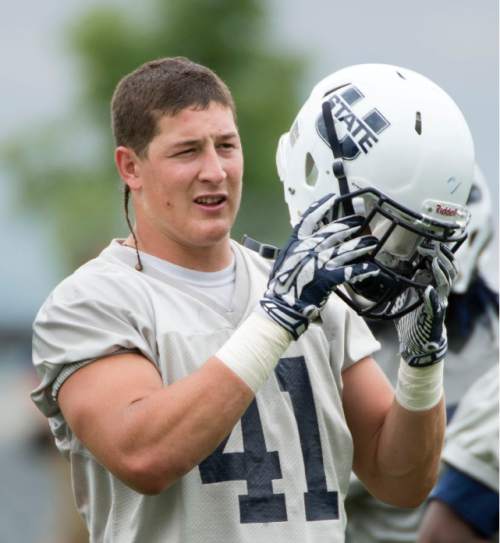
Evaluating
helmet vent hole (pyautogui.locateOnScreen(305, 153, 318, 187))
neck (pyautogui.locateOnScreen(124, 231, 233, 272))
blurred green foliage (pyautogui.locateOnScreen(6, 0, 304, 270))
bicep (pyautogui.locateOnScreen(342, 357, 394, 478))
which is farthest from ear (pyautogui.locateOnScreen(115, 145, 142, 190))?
blurred green foliage (pyautogui.locateOnScreen(6, 0, 304, 270))

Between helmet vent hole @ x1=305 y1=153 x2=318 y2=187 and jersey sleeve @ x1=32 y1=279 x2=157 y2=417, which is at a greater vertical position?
helmet vent hole @ x1=305 y1=153 x2=318 y2=187

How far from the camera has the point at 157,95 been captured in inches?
166

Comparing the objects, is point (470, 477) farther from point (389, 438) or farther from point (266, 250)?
point (266, 250)

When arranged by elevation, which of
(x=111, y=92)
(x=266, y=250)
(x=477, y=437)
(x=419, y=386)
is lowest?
(x=111, y=92)

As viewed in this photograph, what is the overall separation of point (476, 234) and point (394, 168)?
2.65m

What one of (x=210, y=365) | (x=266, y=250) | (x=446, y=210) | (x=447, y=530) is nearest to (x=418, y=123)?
(x=446, y=210)

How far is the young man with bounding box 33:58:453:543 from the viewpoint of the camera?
378cm

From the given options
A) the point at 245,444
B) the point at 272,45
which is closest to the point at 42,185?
the point at 272,45

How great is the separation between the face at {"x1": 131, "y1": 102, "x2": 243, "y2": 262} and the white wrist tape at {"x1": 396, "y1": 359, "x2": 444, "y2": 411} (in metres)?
0.64

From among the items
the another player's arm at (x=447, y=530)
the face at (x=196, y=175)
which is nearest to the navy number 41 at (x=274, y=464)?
the face at (x=196, y=175)

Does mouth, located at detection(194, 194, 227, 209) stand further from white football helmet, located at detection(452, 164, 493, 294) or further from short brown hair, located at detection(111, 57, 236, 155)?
white football helmet, located at detection(452, 164, 493, 294)

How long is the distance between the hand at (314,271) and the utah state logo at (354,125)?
20 centimetres

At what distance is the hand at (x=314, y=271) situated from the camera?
376 centimetres

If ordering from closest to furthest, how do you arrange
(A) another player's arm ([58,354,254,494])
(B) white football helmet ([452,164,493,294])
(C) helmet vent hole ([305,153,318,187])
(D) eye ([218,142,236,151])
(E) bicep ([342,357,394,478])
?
(A) another player's arm ([58,354,254,494])
(C) helmet vent hole ([305,153,318,187])
(D) eye ([218,142,236,151])
(E) bicep ([342,357,394,478])
(B) white football helmet ([452,164,493,294])
